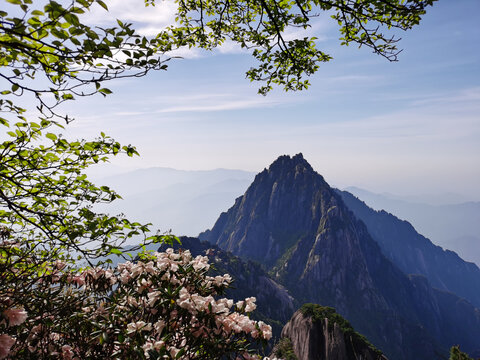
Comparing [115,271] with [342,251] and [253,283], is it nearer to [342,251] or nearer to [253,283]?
[253,283]

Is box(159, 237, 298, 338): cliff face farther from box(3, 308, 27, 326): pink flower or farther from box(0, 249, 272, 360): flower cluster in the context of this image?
box(3, 308, 27, 326): pink flower

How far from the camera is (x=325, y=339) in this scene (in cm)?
5784

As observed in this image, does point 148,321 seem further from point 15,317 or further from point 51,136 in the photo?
point 51,136

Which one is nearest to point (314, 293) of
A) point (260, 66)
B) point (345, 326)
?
point (345, 326)

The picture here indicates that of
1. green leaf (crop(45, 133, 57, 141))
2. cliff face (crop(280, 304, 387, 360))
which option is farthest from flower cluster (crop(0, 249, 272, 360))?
cliff face (crop(280, 304, 387, 360))

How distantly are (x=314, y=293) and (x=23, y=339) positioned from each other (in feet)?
654

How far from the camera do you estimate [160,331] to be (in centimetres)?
414

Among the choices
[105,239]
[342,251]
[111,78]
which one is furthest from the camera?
[342,251]

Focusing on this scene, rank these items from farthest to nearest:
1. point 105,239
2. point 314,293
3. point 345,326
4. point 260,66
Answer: point 314,293, point 345,326, point 260,66, point 105,239

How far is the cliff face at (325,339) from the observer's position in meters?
54.1

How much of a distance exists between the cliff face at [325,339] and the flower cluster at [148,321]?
2313 inches

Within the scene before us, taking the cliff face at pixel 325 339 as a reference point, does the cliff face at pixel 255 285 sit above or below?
below

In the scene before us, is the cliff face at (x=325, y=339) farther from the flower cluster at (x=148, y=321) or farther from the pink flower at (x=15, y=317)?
the pink flower at (x=15, y=317)

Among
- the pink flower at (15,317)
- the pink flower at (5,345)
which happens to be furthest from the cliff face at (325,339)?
the pink flower at (5,345)
